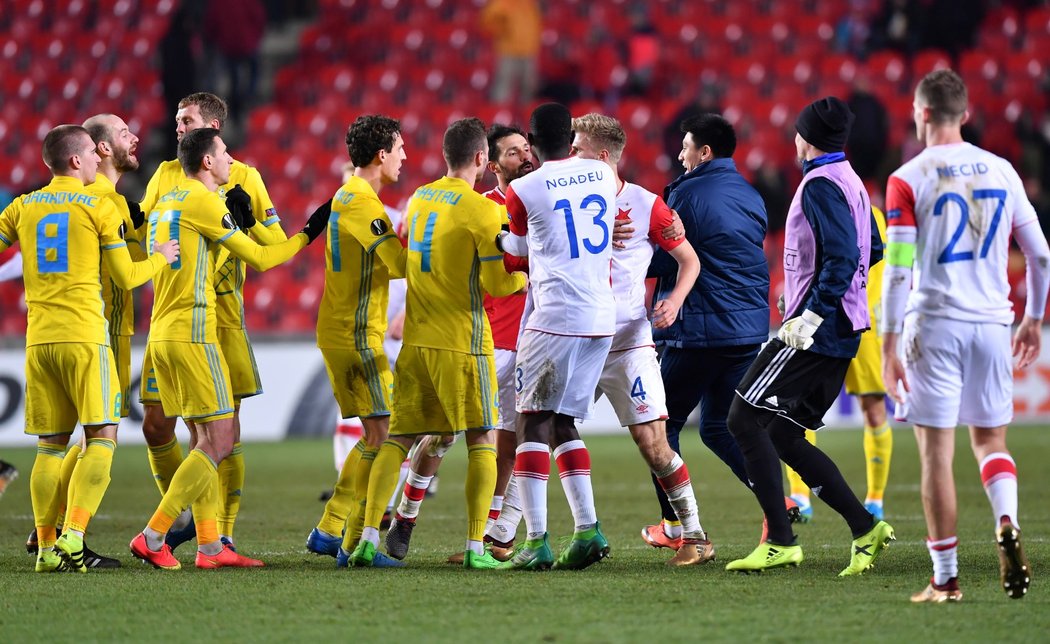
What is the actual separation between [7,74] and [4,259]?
4592mm

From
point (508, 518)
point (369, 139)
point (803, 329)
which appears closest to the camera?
point (803, 329)

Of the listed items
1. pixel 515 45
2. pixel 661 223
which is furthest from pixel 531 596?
pixel 515 45

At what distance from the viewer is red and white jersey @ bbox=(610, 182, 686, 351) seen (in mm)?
6402

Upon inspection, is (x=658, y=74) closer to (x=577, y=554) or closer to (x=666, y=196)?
(x=666, y=196)

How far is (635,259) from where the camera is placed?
6.57m

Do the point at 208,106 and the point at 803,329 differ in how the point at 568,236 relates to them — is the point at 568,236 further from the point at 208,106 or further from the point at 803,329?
the point at 208,106

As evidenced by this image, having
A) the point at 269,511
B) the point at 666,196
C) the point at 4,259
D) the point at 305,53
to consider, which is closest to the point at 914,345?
the point at 666,196

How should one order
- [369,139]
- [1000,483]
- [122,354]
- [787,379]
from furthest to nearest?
1. [122,354]
2. [369,139]
3. [787,379]
4. [1000,483]

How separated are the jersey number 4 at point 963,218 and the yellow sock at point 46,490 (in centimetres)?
411

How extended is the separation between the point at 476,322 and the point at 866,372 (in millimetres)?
3483

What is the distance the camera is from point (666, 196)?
7297 mm

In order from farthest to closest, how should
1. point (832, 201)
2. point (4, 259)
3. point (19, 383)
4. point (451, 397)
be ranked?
1. point (4, 259)
2. point (19, 383)
3. point (451, 397)
4. point (832, 201)

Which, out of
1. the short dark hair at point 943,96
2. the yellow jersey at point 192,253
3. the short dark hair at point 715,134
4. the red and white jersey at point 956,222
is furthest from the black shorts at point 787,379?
the yellow jersey at point 192,253

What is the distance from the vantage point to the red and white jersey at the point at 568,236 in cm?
604
